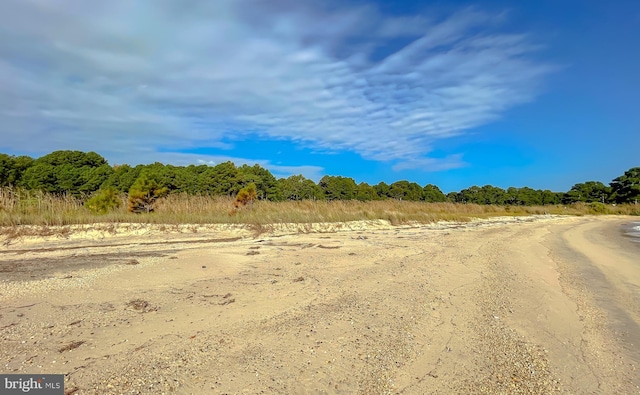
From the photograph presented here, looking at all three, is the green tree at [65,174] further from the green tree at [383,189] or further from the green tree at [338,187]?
the green tree at [383,189]

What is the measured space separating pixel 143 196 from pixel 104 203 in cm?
160

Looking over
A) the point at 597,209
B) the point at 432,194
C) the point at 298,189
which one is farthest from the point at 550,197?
the point at 298,189

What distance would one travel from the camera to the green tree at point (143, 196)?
16016 millimetres

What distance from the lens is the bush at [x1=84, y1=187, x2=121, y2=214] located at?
15219 millimetres

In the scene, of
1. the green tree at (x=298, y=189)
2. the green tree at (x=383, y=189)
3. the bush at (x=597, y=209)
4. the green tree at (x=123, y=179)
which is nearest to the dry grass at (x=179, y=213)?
the green tree at (x=123, y=179)

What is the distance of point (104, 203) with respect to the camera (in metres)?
15.7

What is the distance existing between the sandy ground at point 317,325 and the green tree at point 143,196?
25.2 ft

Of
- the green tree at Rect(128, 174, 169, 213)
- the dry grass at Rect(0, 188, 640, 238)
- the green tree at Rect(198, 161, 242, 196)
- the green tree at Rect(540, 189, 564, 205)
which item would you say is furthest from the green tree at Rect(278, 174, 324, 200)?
the green tree at Rect(540, 189, 564, 205)

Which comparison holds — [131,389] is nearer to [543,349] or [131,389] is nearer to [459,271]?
[543,349]

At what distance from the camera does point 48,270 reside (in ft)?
22.8

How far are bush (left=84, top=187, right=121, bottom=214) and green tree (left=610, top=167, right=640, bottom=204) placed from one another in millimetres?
65857

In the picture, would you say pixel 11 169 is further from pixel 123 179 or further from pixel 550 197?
pixel 550 197

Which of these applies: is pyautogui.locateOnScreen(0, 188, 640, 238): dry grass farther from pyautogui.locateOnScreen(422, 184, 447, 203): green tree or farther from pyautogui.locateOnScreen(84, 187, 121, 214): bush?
pyautogui.locateOnScreen(422, 184, 447, 203): green tree

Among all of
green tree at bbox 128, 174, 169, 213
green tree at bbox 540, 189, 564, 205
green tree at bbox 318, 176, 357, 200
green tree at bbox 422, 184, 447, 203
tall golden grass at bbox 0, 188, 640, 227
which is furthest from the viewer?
green tree at bbox 540, 189, 564, 205
